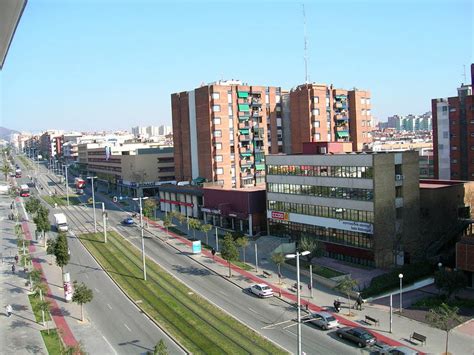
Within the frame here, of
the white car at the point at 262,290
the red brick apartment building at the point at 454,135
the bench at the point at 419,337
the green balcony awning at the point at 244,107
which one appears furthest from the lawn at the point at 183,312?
the red brick apartment building at the point at 454,135

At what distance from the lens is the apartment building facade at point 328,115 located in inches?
3588

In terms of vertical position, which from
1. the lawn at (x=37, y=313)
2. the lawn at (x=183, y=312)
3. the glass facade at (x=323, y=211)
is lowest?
the lawn at (x=183, y=312)

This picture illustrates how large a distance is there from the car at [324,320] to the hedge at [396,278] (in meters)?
7.49

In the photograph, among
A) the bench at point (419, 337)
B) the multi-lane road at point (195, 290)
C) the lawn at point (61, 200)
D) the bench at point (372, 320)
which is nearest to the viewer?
the bench at point (419, 337)

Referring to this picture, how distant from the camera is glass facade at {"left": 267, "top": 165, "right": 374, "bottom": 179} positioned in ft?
172

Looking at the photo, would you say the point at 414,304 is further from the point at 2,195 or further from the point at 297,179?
the point at 2,195

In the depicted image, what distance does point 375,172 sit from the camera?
168 ft

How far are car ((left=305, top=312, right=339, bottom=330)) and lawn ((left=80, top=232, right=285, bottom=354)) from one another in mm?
5117

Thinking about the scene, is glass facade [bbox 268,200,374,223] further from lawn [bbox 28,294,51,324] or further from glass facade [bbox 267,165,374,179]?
lawn [bbox 28,294,51,324]

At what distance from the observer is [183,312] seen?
39625 mm

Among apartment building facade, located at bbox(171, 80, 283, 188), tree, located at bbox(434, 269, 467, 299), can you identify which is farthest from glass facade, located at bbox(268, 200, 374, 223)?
apartment building facade, located at bbox(171, 80, 283, 188)

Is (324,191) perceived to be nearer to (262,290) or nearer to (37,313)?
(262,290)

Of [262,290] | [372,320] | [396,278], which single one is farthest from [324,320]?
[396,278]

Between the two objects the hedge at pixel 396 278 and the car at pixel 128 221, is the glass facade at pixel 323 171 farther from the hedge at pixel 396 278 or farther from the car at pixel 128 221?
the car at pixel 128 221
